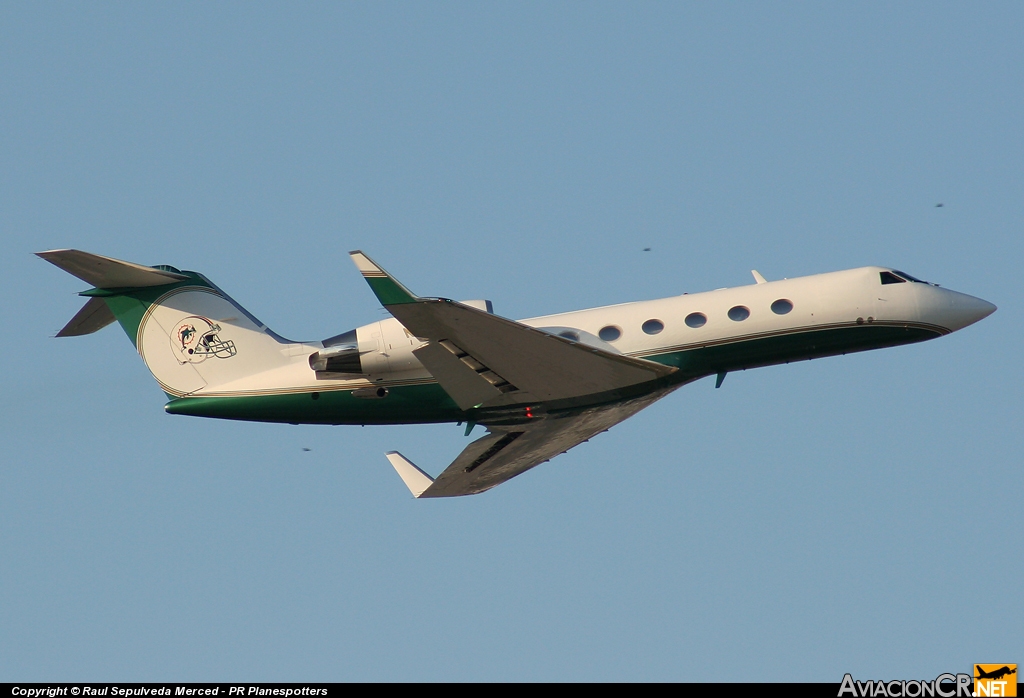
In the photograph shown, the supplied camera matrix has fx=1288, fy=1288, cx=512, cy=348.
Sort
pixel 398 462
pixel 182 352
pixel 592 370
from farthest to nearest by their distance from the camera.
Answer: pixel 398 462
pixel 182 352
pixel 592 370

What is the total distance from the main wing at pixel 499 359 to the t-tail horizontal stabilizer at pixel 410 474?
463 centimetres

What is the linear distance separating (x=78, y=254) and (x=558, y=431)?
10350mm

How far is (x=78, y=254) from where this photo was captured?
25188 millimetres

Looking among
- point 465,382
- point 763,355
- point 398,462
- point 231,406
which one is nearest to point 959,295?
point 763,355

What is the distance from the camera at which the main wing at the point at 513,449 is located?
26844mm

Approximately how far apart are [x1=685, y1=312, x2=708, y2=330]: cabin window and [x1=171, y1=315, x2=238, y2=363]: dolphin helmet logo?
30.6ft

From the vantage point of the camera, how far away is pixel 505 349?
24109mm

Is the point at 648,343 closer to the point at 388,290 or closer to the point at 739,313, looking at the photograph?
the point at 739,313

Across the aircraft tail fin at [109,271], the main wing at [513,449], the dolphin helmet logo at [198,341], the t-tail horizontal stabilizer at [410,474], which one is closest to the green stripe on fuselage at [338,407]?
the dolphin helmet logo at [198,341]

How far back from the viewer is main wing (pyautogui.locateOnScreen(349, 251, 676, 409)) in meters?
22.4

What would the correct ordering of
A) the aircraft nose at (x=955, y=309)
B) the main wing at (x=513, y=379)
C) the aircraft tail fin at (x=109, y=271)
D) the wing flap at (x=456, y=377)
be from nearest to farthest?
1. the main wing at (x=513, y=379)
2. the wing flap at (x=456, y=377)
3. the aircraft tail fin at (x=109, y=271)
4. the aircraft nose at (x=955, y=309)

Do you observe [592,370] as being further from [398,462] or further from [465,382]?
[398,462]

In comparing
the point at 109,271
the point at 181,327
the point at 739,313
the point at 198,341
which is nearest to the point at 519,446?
the point at 739,313

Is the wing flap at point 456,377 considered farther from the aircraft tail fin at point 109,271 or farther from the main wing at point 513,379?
the aircraft tail fin at point 109,271
